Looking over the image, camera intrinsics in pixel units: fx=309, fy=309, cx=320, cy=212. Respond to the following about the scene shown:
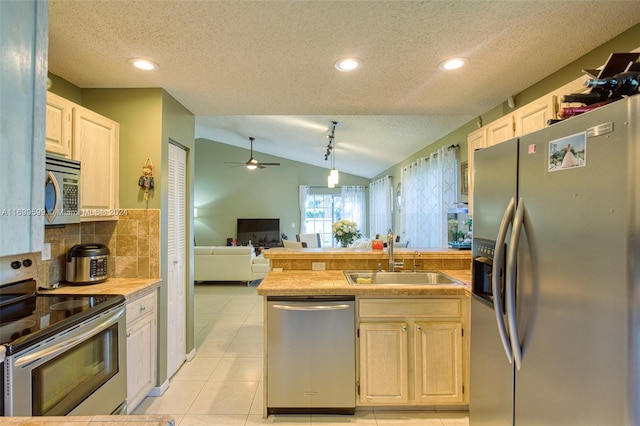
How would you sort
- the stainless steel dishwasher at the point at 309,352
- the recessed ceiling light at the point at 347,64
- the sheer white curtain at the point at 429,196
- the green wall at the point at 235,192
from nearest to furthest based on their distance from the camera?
the recessed ceiling light at the point at 347,64 < the stainless steel dishwasher at the point at 309,352 < the sheer white curtain at the point at 429,196 < the green wall at the point at 235,192

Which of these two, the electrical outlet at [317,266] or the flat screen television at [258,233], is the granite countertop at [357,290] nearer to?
the electrical outlet at [317,266]

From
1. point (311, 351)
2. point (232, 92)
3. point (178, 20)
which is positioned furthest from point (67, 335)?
point (232, 92)

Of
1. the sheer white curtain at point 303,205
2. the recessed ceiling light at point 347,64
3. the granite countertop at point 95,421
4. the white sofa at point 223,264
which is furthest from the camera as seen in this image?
the sheer white curtain at point 303,205

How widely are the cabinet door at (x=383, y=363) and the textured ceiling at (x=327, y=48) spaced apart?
1.74m

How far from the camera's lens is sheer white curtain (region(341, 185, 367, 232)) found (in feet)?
30.1

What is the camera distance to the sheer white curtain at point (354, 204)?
918 centimetres

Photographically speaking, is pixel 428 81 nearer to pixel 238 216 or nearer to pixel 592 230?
pixel 592 230

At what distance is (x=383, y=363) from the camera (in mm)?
2084

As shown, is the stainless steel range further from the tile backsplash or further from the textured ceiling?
the textured ceiling

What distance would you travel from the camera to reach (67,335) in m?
1.47

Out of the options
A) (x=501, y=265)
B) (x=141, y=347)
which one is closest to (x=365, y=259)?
(x=501, y=265)

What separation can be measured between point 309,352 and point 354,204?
731 cm

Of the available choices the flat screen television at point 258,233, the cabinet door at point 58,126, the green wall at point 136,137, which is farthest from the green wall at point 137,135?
the flat screen television at point 258,233

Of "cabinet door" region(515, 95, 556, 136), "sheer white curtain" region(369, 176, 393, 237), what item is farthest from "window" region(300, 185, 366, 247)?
"cabinet door" region(515, 95, 556, 136)
